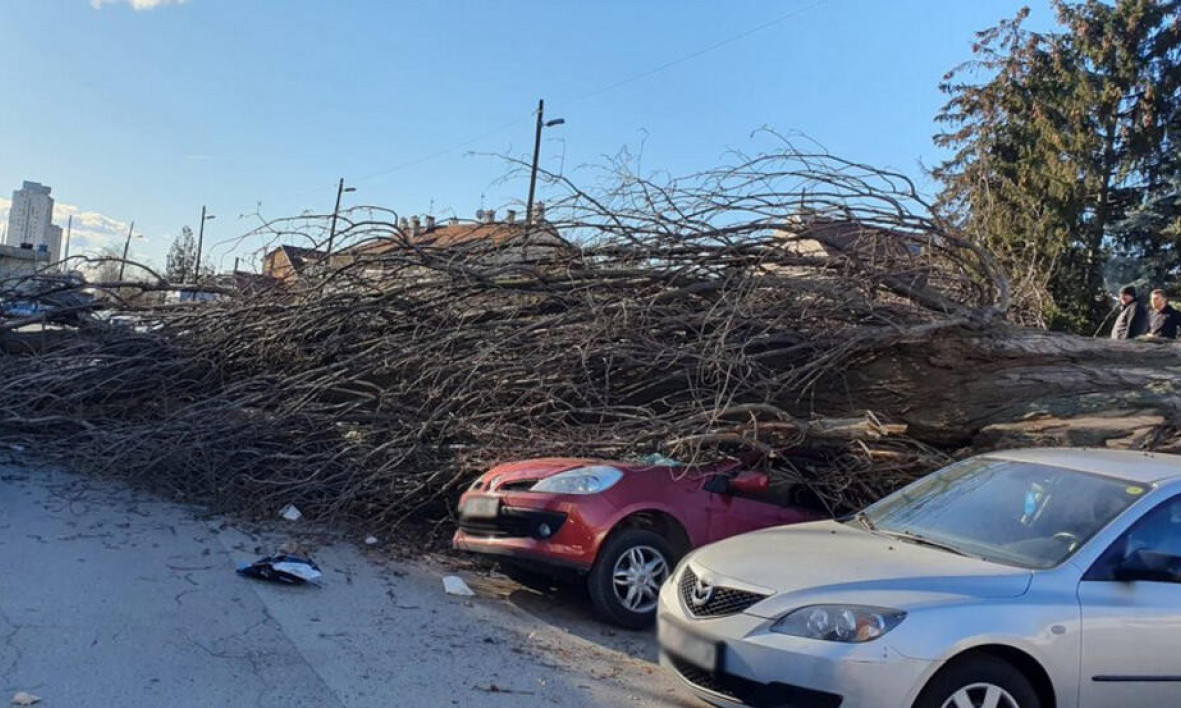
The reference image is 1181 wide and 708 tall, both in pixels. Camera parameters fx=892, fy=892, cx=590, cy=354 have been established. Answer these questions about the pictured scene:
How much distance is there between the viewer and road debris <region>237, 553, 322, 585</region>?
5.97 m

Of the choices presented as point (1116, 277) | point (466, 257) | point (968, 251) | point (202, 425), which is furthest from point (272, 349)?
point (1116, 277)

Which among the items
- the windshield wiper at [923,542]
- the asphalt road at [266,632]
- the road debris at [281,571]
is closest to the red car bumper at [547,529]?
the asphalt road at [266,632]

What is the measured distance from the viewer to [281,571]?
5965 millimetres

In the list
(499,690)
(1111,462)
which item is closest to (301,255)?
(499,690)

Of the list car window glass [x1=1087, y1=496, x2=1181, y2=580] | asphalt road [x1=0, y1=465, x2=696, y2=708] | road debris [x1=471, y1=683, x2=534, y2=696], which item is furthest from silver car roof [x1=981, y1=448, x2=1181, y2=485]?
road debris [x1=471, y1=683, x2=534, y2=696]

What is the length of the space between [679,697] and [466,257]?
599 cm

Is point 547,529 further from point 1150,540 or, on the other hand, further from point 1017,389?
point 1017,389

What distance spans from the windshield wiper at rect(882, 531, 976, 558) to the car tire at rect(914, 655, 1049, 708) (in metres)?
0.58

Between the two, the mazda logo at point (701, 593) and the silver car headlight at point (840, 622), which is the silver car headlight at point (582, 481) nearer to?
the mazda logo at point (701, 593)

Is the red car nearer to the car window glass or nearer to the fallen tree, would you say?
the fallen tree

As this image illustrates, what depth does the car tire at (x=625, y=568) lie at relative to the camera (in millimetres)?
5832

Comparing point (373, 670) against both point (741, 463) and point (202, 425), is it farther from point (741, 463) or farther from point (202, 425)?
point (202, 425)

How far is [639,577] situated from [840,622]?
238 cm

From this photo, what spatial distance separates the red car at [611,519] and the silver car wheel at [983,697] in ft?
8.30
